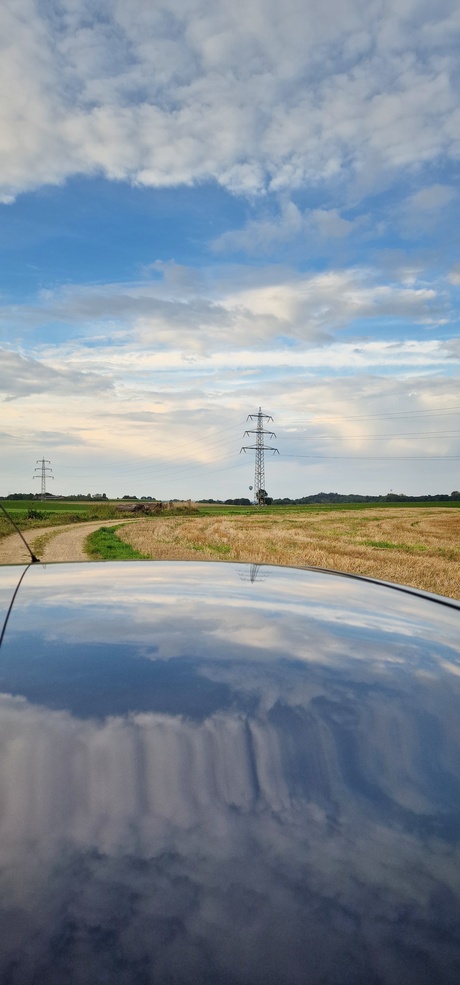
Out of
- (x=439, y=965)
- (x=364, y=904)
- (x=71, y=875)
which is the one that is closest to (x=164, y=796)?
(x=71, y=875)

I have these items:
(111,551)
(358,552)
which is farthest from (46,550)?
(358,552)

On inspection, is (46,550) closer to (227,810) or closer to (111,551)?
(111,551)

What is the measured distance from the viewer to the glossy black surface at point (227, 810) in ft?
2.55

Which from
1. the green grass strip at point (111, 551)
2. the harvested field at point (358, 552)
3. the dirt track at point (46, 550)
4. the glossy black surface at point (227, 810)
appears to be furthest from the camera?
the dirt track at point (46, 550)

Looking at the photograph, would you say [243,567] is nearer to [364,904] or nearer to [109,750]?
[109,750]

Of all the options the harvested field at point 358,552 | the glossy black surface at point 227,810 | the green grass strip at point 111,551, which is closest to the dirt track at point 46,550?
the green grass strip at point 111,551

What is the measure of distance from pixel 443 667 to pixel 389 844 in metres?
0.75

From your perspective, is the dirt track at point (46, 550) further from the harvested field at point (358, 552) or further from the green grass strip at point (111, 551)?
the harvested field at point (358, 552)

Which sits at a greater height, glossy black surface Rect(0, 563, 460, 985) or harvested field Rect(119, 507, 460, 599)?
glossy black surface Rect(0, 563, 460, 985)

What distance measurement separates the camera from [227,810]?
985 mm

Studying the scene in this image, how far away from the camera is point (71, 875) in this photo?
870 mm

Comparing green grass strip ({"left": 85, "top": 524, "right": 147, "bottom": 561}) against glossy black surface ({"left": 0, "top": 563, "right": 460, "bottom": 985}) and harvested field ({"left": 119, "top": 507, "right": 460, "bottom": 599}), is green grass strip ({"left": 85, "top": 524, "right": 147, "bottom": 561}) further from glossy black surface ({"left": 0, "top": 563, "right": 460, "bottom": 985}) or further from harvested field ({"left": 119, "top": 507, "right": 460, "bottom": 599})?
glossy black surface ({"left": 0, "top": 563, "right": 460, "bottom": 985})

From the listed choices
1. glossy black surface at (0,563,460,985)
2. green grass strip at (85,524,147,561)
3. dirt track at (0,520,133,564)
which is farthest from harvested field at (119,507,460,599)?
glossy black surface at (0,563,460,985)

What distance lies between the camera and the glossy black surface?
776 millimetres
